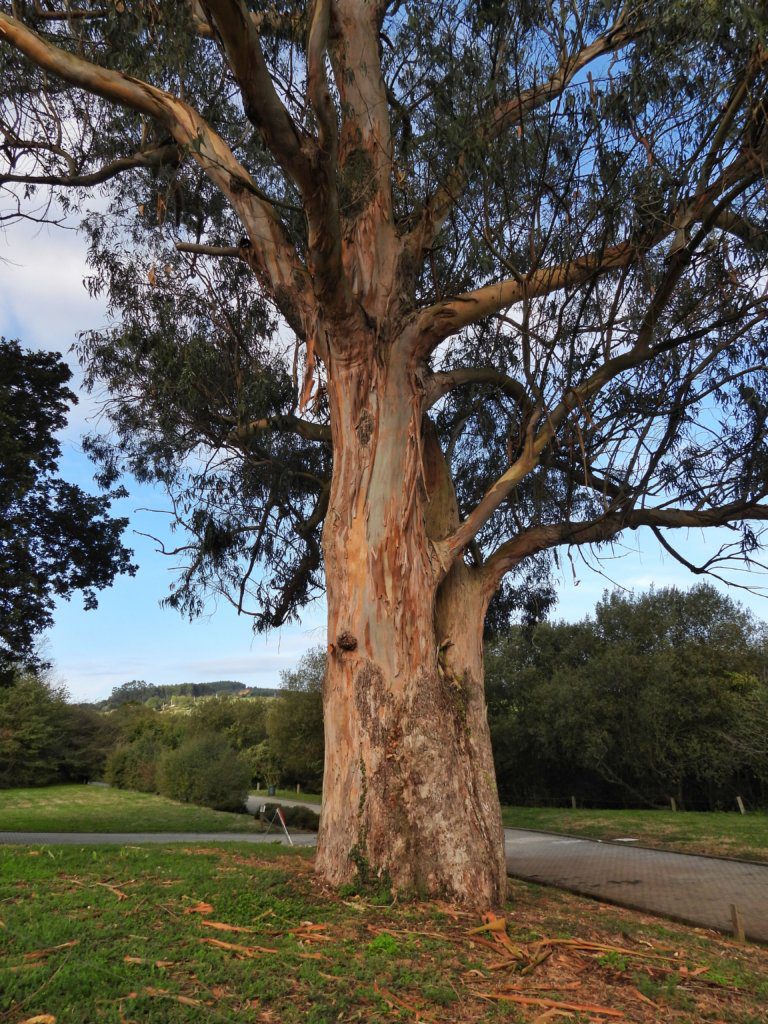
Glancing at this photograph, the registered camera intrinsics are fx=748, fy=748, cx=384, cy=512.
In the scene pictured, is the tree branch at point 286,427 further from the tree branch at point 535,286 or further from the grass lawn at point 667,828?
the grass lawn at point 667,828

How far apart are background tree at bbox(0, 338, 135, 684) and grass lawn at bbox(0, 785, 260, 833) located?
14.7 feet

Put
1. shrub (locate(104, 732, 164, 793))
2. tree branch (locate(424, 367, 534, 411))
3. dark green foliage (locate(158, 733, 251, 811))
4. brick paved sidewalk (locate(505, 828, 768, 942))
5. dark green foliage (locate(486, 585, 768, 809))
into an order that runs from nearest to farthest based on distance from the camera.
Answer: brick paved sidewalk (locate(505, 828, 768, 942)), tree branch (locate(424, 367, 534, 411)), dark green foliage (locate(158, 733, 251, 811)), dark green foliage (locate(486, 585, 768, 809)), shrub (locate(104, 732, 164, 793))

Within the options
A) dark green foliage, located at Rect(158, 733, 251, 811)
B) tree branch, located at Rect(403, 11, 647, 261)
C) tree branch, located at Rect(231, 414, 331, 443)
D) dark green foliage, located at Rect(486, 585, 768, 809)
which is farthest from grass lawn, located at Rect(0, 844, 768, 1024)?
dark green foliage, located at Rect(486, 585, 768, 809)

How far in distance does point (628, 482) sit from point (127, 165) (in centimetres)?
639

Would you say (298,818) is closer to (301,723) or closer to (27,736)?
(301,723)

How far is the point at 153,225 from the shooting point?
377 inches

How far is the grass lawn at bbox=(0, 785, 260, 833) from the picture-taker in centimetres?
1598

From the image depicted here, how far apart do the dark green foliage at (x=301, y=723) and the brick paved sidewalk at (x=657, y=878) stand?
1668cm

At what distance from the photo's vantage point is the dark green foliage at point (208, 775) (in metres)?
22.1

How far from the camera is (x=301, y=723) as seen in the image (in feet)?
95.9

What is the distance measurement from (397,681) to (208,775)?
18.3m

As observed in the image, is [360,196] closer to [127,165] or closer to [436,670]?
[127,165]

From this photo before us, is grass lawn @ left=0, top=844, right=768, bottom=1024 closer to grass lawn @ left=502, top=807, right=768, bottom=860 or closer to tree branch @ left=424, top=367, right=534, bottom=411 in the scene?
tree branch @ left=424, top=367, right=534, bottom=411

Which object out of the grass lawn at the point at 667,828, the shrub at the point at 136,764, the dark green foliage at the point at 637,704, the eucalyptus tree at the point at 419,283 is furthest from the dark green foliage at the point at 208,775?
the eucalyptus tree at the point at 419,283
